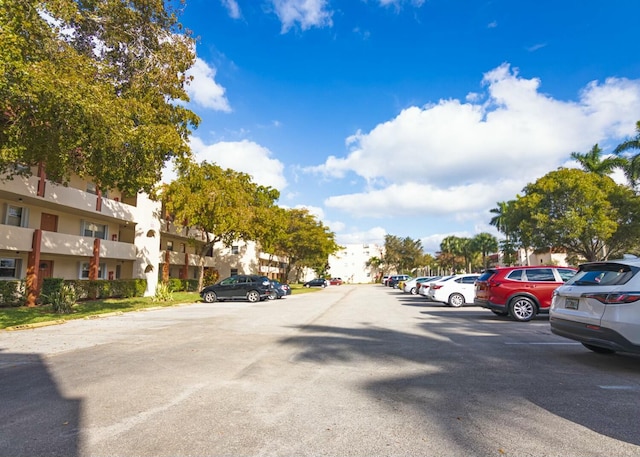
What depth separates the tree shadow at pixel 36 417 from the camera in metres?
3.49

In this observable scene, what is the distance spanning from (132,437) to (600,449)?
3.95m

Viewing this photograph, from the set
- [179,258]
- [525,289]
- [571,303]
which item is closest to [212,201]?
[179,258]

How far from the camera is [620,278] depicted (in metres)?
6.14

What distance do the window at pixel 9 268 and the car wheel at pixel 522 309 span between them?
23.1 metres

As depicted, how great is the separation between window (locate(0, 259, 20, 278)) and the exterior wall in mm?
85126

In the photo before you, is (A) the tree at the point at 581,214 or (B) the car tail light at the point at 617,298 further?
(A) the tree at the point at 581,214

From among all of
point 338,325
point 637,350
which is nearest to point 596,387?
point 637,350

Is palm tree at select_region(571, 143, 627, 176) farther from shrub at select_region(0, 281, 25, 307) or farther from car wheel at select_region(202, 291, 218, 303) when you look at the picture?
shrub at select_region(0, 281, 25, 307)

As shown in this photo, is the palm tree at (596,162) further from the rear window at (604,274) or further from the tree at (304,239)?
the rear window at (604,274)

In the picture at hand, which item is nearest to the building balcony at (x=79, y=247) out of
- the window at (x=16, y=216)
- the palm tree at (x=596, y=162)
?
Result: the window at (x=16, y=216)

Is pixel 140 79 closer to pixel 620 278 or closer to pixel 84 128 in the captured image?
pixel 84 128

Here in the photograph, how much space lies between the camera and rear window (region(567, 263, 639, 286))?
6.12m

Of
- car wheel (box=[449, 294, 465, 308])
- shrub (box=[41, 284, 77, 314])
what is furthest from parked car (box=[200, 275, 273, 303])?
car wheel (box=[449, 294, 465, 308])

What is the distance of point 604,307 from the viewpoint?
19.9 ft
